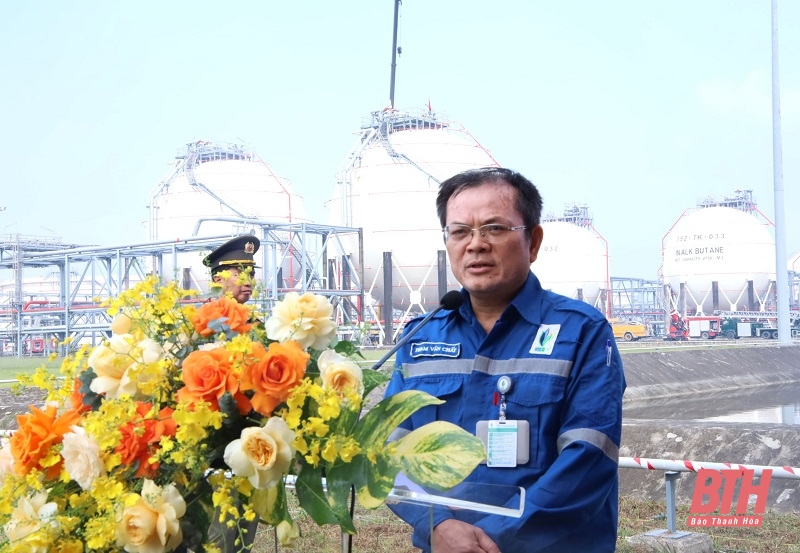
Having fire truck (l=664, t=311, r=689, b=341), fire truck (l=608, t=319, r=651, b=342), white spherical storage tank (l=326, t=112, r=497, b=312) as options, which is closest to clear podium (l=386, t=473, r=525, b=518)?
white spherical storage tank (l=326, t=112, r=497, b=312)

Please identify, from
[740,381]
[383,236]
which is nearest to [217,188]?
[383,236]

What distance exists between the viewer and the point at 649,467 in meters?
4.66

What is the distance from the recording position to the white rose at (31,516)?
1479 millimetres

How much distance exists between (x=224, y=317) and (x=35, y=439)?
353mm

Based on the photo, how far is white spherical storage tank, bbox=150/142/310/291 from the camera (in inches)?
1291

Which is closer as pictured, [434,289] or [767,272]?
[434,289]

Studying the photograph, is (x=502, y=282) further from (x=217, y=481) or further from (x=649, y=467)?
(x=649, y=467)

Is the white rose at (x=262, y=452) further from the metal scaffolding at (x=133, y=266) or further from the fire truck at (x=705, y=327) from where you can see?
the fire truck at (x=705, y=327)

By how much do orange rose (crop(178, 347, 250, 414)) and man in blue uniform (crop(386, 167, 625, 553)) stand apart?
560 millimetres

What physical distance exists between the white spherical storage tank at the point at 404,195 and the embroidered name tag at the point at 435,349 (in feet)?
94.7

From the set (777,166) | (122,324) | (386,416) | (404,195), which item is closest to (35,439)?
(122,324)

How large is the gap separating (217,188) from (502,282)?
104ft

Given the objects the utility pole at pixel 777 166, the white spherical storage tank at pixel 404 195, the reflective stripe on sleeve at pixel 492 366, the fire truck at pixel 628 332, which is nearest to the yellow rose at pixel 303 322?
the reflective stripe on sleeve at pixel 492 366

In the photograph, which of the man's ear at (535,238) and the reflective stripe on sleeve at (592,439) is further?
the man's ear at (535,238)
